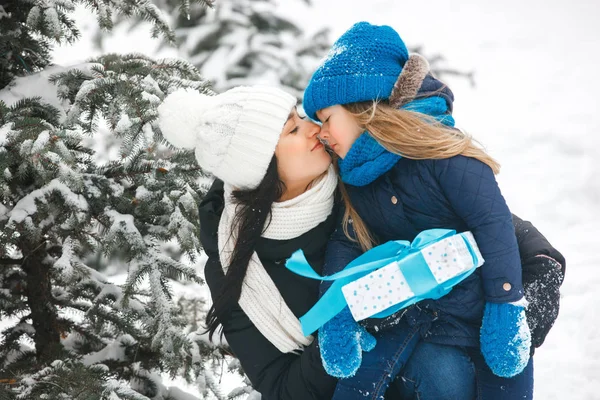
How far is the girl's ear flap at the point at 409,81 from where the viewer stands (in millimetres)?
A: 1984

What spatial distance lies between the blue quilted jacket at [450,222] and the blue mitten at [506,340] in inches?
1.7

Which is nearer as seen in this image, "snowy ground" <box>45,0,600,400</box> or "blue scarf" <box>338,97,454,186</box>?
"blue scarf" <box>338,97,454,186</box>

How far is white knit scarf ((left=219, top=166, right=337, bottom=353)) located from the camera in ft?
7.19

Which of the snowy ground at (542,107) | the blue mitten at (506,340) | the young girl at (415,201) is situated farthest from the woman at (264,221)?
the snowy ground at (542,107)

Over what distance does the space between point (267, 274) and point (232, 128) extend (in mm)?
608

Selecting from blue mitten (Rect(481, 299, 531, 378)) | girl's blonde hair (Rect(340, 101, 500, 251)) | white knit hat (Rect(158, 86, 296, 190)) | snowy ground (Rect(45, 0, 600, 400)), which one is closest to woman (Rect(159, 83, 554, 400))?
white knit hat (Rect(158, 86, 296, 190))

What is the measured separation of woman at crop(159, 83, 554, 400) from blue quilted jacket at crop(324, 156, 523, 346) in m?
0.18

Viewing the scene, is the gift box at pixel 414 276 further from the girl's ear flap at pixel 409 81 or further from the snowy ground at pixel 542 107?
the snowy ground at pixel 542 107

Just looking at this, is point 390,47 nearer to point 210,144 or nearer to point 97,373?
point 210,144

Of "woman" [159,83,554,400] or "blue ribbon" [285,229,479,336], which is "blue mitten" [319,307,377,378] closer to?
"blue ribbon" [285,229,479,336]

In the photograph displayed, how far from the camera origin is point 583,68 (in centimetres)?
745

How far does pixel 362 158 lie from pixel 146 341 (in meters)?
1.53

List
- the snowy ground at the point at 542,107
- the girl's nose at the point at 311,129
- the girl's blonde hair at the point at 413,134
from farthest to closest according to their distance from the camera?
the snowy ground at the point at 542,107
the girl's nose at the point at 311,129
the girl's blonde hair at the point at 413,134

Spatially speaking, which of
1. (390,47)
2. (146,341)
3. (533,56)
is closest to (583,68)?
(533,56)
